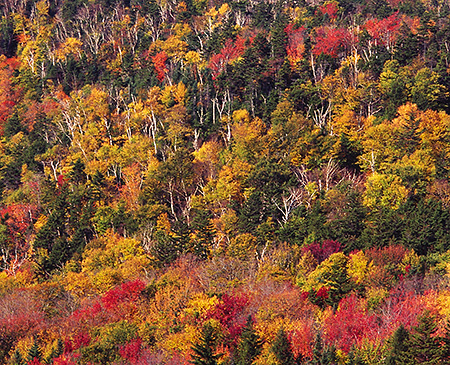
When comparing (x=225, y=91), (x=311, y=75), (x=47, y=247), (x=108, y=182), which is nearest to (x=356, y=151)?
(x=311, y=75)

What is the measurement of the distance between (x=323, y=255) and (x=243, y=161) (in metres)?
22.6

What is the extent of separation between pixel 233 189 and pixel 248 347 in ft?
111

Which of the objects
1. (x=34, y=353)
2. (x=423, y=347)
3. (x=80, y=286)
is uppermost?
(x=423, y=347)

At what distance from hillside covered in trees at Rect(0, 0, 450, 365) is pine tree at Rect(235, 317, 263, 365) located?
18 cm

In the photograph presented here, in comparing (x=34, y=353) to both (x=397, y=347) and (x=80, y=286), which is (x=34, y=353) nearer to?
(x=80, y=286)

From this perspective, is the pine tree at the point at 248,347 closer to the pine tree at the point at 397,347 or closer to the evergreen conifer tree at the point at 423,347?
the pine tree at the point at 397,347

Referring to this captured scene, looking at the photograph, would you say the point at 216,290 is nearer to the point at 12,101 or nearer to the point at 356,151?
the point at 356,151

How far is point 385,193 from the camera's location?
69062 mm

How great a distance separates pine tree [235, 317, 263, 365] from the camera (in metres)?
47.8

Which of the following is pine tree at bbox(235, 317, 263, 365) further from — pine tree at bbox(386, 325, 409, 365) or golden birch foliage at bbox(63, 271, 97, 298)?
golden birch foliage at bbox(63, 271, 97, 298)

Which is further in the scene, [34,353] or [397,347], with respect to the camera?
[34,353]

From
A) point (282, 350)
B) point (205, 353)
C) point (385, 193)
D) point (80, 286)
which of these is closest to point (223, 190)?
point (385, 193)

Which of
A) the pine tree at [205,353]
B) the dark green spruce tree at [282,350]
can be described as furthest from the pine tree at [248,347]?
the pine tree at [205,353]

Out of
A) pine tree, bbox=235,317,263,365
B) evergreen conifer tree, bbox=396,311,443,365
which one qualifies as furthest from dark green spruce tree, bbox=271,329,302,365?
evergreen conifer tree, bbox=396,311,443,365
